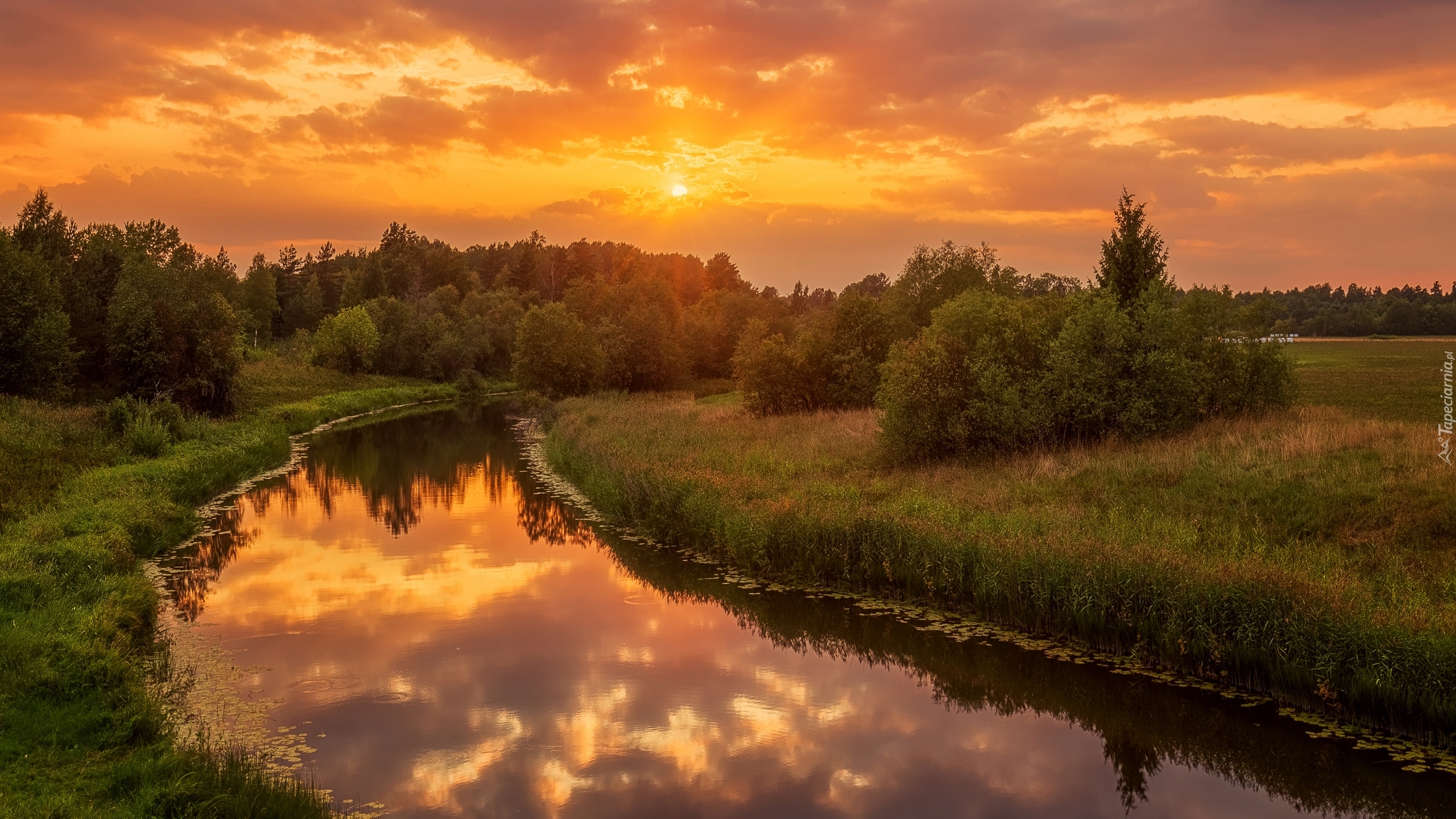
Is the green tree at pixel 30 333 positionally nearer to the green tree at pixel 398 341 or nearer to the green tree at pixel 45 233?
the green tree at pixel 45 233

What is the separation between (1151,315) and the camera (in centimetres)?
2916

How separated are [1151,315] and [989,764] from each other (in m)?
19.8

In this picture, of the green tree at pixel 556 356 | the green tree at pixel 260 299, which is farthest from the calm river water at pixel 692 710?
the green tree at pixel 260 299

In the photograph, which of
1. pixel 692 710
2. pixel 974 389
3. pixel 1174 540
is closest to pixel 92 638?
pixel 692 710

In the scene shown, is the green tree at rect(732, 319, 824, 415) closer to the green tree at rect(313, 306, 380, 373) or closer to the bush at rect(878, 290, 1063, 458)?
the bush at rect(878, 290, 1063, 458)

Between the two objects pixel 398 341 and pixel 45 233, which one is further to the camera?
pixel 398 341

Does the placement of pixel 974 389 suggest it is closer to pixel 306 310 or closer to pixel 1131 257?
pixel 1131 257

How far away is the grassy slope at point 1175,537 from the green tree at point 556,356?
4297cm

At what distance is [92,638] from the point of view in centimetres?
1455

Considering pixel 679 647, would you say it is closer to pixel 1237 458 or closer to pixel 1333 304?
pixel 1237 458

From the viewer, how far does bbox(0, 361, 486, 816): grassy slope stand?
1019cm

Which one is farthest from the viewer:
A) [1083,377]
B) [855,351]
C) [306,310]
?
[306,310]

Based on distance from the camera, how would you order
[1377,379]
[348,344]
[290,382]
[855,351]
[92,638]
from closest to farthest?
[92,638]
[1377,379]
[855,351]
[290,382]
[348,344]

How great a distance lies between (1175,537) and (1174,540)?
0.39 meters
